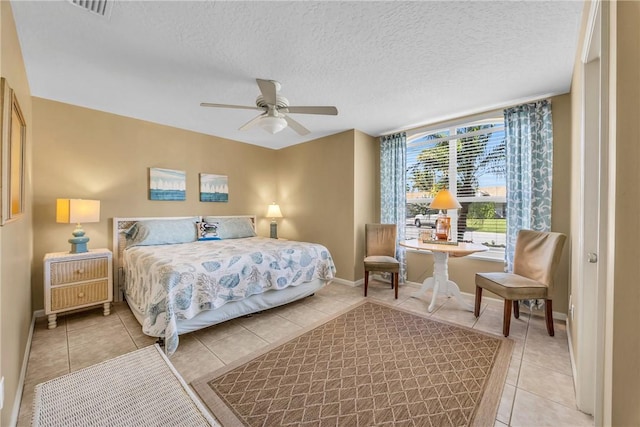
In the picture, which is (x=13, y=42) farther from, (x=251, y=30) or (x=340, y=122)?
(x=340, y=122)

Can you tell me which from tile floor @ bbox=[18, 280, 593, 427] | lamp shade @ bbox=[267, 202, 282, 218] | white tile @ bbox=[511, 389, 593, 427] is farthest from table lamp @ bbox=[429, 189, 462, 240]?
lamp shade @ bbox=[267, 202, 282, 218]

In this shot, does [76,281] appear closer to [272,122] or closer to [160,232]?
[160,232]

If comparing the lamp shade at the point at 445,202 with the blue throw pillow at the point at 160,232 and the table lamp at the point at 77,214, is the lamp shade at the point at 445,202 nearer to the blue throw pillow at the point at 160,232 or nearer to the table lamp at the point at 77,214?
the blue throw pillow at the point at 160,232

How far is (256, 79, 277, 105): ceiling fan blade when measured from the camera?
209 centimetres

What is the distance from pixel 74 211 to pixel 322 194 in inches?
127

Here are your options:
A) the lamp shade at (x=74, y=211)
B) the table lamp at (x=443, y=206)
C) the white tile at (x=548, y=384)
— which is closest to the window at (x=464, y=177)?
the table lamp at (x=443, y=206)

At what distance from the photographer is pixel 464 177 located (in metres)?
3.62

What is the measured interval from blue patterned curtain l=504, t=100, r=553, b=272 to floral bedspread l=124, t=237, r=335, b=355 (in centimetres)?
237

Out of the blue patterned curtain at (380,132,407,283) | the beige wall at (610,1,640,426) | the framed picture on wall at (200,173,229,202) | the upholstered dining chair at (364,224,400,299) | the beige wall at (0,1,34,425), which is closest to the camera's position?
the beige wall at (610,1,640,426)

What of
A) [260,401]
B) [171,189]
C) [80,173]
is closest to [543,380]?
[260,401]

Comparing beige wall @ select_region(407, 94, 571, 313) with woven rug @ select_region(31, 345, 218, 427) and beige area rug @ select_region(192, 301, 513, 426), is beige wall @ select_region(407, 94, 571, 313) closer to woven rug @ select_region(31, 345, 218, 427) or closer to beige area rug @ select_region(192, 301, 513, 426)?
beige area rug @ select_region(192, 301, 513, 426)

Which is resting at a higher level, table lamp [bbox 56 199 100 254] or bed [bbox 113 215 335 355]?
table lamp [bbox 56 199 100 254]

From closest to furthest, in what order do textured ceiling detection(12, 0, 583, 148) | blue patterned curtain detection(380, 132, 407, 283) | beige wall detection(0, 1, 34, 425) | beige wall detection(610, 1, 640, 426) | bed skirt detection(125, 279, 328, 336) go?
beige wall detection(610, 1, 640, 426)
beige wall detection(0, 1, 34, 425)
textured ceiling detection(12, 0, 583, 148)
bed skirt detection(125, 279, 328, 336)
blue patterned curtain detection(380, 132, 407, 283)

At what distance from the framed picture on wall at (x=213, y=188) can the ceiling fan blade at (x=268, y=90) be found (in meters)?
2.50
